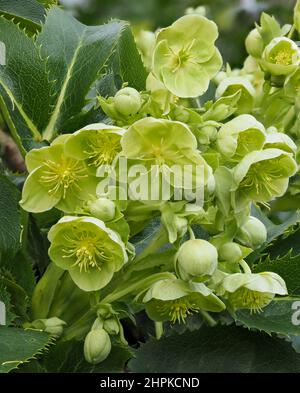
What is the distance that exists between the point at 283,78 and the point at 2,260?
0.41 meters

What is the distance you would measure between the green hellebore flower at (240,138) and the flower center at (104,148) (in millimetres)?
101

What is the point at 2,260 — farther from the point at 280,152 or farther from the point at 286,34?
the point at 286,34

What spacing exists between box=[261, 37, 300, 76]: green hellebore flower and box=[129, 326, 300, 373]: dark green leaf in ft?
1.05

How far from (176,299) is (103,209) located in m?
0.13

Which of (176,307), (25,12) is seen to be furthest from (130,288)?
(25,12)

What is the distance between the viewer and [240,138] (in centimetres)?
85

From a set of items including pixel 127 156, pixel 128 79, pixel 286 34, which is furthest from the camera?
pixel 286 34

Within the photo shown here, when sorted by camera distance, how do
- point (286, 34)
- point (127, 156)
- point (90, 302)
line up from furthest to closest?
1. point (286, 34)
2. point (90, 302)
3. point (127, 156)

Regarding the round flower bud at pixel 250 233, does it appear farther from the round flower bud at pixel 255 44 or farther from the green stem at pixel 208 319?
the round flower bud at pixel 255 44

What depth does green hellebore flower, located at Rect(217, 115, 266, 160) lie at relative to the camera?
84 centimetres

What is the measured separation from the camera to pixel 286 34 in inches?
47.3

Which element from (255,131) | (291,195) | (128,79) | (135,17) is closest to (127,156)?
(255,131)

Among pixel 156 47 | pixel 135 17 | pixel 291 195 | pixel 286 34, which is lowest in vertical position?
pixel 135 17

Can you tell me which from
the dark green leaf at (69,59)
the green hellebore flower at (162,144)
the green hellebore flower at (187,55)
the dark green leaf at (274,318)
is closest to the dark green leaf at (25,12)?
the dark green leaf at (69,59)
